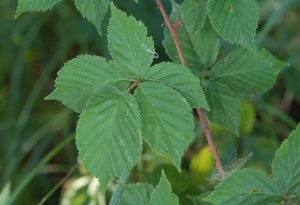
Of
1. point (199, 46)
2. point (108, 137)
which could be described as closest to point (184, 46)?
point (199, 46)

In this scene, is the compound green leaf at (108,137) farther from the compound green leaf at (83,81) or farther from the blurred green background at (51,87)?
the blurred green background at (51,87)

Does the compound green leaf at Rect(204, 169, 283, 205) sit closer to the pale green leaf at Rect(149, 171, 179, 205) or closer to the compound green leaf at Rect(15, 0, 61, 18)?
the pale green leaf at Rect(149, 171, 179, 205)

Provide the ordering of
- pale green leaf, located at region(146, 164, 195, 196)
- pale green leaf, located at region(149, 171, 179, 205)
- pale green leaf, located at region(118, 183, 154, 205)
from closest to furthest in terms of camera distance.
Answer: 1. pale green leaf, located at region(149, 171, 179, 205)
2. pale green leaf, located at region(118, 183, 154, 205)
3. pale green leaf, located at region(146, 164, 195, 196)

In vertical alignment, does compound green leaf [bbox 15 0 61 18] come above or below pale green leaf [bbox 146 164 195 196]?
above

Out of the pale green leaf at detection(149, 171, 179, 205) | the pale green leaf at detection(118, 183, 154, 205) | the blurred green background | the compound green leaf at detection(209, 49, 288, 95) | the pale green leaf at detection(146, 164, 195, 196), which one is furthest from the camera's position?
the blurred green background

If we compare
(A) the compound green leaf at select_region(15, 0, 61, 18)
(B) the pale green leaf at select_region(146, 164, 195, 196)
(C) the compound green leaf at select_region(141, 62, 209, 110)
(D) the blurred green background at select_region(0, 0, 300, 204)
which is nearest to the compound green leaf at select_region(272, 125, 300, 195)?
(C) the compound green leaf at select_region(141, 62, 209, 110)

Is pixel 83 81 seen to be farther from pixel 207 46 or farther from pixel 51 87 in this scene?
pixel 51 87
